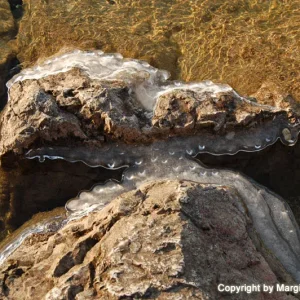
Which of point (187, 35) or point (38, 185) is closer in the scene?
point (38, 185)

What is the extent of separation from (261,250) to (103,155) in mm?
2114

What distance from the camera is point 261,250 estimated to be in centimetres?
388

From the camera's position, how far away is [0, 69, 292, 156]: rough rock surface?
4.77 metres

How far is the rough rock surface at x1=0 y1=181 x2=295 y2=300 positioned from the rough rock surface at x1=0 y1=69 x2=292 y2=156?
97 centimetres

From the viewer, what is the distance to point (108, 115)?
4.70m

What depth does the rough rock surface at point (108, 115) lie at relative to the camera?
4773 mm

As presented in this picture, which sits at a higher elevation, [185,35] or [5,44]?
[5,44]

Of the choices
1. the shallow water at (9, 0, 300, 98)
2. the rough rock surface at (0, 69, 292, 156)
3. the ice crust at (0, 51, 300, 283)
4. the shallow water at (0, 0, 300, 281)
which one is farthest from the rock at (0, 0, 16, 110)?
the ice crust at (0, 51, 300, 283)

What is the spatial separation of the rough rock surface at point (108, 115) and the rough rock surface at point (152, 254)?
3.20 ft

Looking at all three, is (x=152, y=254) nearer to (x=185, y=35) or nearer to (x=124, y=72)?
(x=124, y=72)

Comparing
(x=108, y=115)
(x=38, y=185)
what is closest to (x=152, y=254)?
(x=108, y=115)

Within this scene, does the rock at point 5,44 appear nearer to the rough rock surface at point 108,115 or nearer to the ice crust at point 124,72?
the ice crust at point 124,72

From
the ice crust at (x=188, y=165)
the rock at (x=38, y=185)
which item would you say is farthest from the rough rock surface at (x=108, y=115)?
the rock at (x=38, y=185)

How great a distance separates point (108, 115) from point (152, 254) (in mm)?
1964
